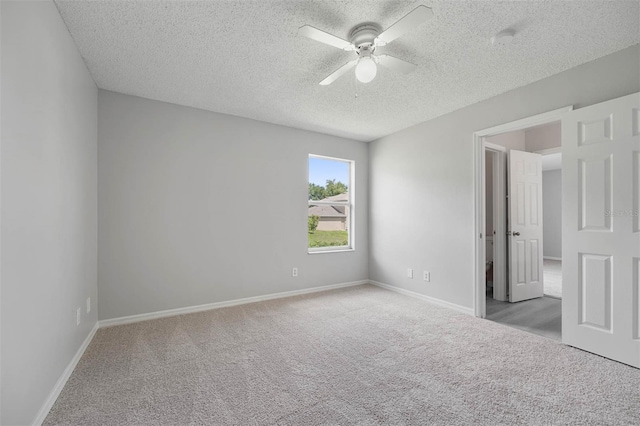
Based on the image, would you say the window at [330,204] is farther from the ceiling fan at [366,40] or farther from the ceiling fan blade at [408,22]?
the ceiling fan blade at [408,22]

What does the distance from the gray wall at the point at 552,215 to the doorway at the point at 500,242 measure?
9.93 ft

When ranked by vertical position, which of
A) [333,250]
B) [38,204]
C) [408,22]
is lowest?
[333,250]

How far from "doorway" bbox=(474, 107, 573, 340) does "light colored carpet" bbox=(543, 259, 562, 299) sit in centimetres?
1

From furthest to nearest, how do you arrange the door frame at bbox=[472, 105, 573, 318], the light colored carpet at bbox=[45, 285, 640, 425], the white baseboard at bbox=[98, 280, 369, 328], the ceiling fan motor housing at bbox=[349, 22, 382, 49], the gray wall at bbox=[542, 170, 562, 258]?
the gray wall at bbox=[542, 170, 562, 258], the door frame at bbox=[472, 105, 573, 318], the white baseboard at bbox=[98, 280, 369, 328], the ceiling fan motor housing at bbox=[349, 22, 382, 49], the light colored carpet at bbox=[45, 285, 640, 425]

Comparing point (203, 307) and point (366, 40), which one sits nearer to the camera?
point (366, 40)

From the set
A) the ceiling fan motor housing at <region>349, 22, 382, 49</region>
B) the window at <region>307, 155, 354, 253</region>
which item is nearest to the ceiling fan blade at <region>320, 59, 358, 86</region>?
the ceiling fan motor housing at <region>349, 22, 382, 49</region>

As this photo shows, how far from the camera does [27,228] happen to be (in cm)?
152

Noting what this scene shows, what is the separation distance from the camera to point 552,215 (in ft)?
26.3

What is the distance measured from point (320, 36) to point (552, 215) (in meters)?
9.10

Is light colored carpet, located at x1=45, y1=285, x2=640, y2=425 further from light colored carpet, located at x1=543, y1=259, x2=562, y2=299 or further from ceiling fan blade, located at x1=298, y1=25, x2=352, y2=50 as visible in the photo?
ceiling fan blade, located at x1=298, y1=25, x2=352, y2=50

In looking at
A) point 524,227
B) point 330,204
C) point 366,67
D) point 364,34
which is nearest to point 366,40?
point 364,34

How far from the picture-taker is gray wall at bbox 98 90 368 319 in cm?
310

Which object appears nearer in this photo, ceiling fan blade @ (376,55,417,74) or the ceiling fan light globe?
the ceiling fan light globe

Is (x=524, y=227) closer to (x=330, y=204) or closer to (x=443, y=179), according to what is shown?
(x=443, y=179)
